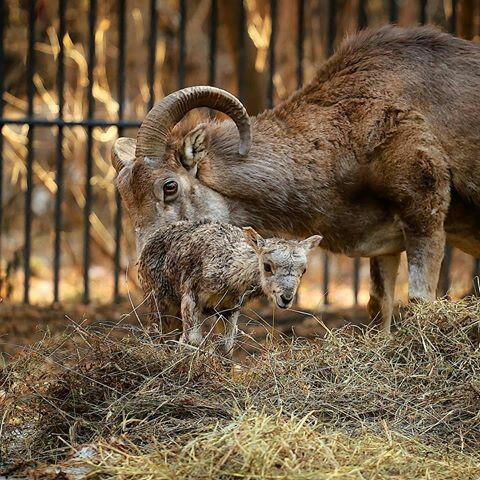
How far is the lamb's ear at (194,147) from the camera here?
8688 millimetres

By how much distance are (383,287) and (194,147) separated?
1835mm

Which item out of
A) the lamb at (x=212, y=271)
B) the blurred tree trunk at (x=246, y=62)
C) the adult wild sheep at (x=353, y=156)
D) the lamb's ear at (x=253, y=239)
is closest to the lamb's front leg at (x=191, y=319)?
the lamb at (x=212, y=271)

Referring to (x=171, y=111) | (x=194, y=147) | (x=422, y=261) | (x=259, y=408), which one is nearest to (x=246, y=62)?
(x=194, y=147)

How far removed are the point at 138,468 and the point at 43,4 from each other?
1288 centimetres

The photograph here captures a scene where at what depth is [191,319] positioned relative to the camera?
7414 mm

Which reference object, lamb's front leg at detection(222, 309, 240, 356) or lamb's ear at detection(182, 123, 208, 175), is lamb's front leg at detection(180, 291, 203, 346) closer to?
lamb's front leg at detection(222, 309, 240, 356)

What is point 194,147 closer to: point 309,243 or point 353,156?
point 353,156

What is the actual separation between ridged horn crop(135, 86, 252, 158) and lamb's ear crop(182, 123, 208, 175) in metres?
0.15

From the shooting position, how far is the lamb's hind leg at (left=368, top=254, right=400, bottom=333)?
9289 mm

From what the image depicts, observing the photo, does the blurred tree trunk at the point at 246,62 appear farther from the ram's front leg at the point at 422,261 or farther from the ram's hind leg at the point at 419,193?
the ram's front leg at the point at 422,261

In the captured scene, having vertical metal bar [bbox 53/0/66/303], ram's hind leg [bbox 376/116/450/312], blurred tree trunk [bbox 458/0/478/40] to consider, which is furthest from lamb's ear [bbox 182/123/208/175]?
blurred tree trunk [bbox 458/0/478/40]

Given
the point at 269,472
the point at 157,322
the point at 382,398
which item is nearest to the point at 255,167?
the point at 157,322

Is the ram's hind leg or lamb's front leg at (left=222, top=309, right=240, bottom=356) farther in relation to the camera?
the ram's hind leg

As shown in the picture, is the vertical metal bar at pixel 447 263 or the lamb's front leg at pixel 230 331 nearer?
the lamb's front leg at pixel 230 331
